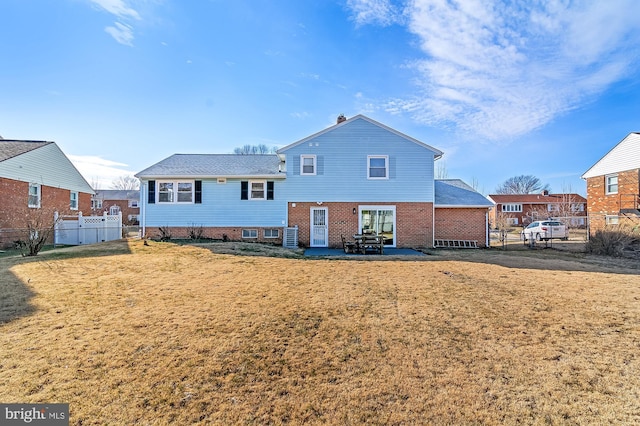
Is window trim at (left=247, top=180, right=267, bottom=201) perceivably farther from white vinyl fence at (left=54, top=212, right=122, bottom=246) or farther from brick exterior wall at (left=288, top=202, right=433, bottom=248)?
white vinyl fence at (left=54, top=212, right=122, bottom=246)

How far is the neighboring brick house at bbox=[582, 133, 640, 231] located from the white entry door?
59.6 feet

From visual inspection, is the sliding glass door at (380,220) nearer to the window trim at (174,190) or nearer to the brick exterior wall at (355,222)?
the brick exterior wall at (355,222)

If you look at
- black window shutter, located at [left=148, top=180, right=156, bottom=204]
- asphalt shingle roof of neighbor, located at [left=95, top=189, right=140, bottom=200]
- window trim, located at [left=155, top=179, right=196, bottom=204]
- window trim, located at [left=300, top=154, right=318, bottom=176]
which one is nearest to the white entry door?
window trim, located at [left=300, top=154, right=318, bottom=176]

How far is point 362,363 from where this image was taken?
4.00 metres

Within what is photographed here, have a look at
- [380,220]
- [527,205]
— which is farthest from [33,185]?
[527,205]

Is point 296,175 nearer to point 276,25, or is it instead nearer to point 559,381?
point 276,25

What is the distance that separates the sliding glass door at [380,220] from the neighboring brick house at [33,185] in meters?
16.0

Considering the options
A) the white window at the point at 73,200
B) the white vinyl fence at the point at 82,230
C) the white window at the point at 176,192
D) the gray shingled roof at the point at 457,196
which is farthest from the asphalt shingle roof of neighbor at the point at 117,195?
the gray shingled roof at the point at 457,196

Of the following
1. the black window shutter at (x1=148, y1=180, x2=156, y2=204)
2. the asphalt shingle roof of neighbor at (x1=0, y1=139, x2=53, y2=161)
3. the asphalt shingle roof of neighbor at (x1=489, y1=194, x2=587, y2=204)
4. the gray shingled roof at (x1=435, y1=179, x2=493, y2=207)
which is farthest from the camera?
the asphalt shingle roof of neighbor at (x1=489, y1=194, x2=587, y2=204)

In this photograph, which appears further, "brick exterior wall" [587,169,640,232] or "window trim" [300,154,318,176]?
"brick exterior wall" [587,169,640,232]

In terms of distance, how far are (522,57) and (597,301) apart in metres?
11.5

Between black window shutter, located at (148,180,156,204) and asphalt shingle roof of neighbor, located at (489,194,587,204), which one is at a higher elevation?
asphalt shingle roof of neighbor, located at (489,194,587,204)

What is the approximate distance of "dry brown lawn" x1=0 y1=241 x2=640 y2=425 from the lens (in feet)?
10.4

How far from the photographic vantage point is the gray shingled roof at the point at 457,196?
17995 millimetres
